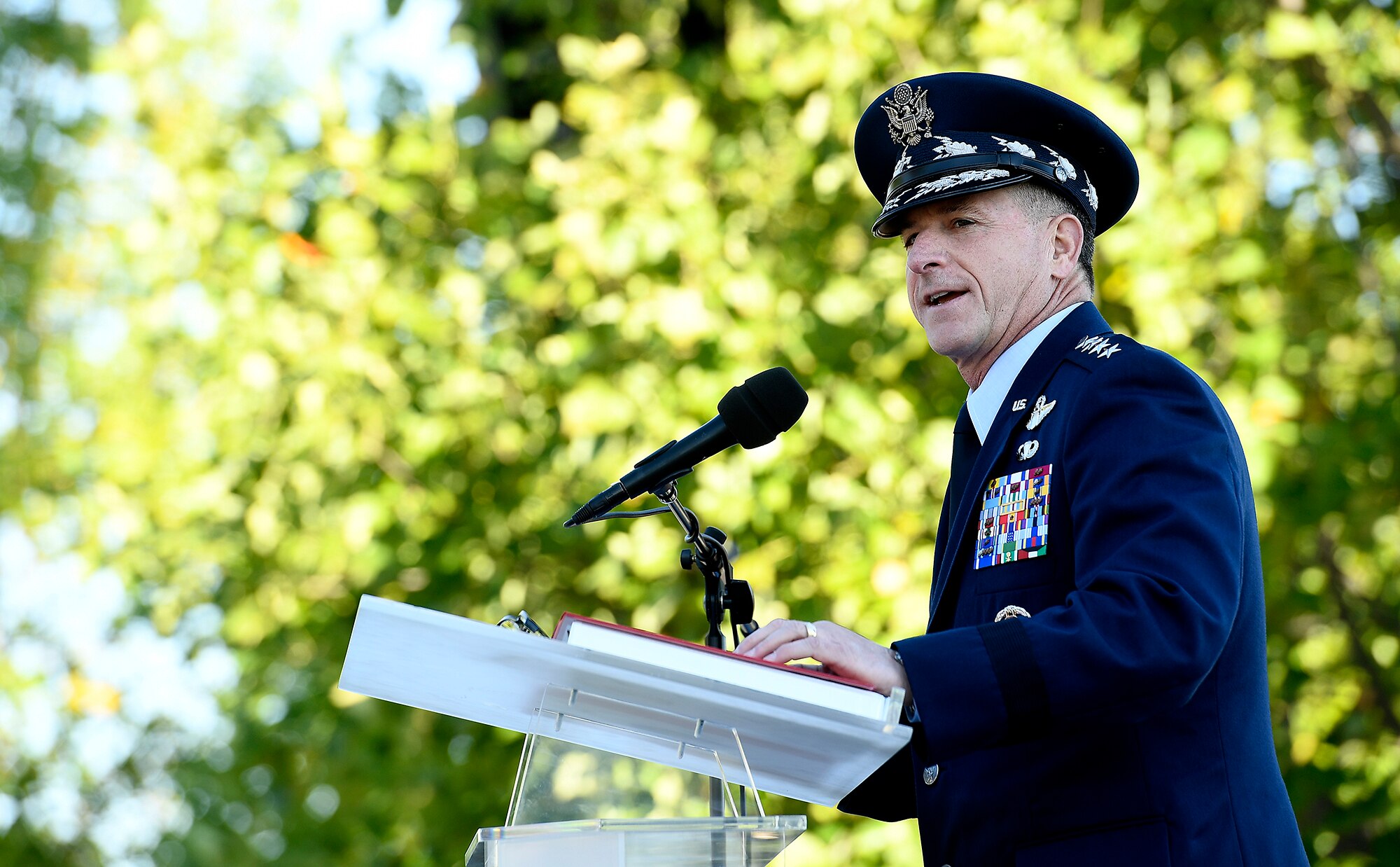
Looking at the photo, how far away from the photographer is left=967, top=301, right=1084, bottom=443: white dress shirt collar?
6.75 ft

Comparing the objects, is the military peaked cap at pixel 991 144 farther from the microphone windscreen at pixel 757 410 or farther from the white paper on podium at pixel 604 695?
the white paper on podium at pixel 604 695

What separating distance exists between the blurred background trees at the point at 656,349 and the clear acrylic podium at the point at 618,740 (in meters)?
2.07

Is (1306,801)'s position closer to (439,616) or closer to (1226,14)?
(1226,14)

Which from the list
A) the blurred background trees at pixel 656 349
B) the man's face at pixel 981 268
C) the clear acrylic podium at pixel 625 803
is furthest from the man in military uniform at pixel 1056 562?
the blurred background trees at pixel 656 349

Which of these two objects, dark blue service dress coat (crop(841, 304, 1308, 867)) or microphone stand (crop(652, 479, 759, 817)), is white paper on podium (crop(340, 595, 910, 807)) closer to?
dark blue service dress coat (crop(841, 304, 1308, 867))

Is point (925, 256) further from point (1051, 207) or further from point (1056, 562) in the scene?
point (1056, 562)

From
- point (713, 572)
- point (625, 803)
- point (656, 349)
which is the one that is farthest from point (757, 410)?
point (656, 349)

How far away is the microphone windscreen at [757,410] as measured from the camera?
1986 millimetres

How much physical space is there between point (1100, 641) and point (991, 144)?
89 cm

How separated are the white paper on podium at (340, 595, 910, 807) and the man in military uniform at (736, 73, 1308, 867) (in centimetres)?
8

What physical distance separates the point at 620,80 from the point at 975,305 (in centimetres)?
257

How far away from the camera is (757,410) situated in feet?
6.55

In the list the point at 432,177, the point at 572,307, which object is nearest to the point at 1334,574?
the point at 572,307

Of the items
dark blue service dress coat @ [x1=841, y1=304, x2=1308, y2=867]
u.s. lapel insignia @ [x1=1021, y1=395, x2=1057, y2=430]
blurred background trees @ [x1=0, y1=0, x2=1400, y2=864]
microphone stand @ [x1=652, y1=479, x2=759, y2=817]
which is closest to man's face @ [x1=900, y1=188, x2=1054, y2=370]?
dark blue service dress coat @ [x1=841, y1=304, x2=1308, y2=867]
